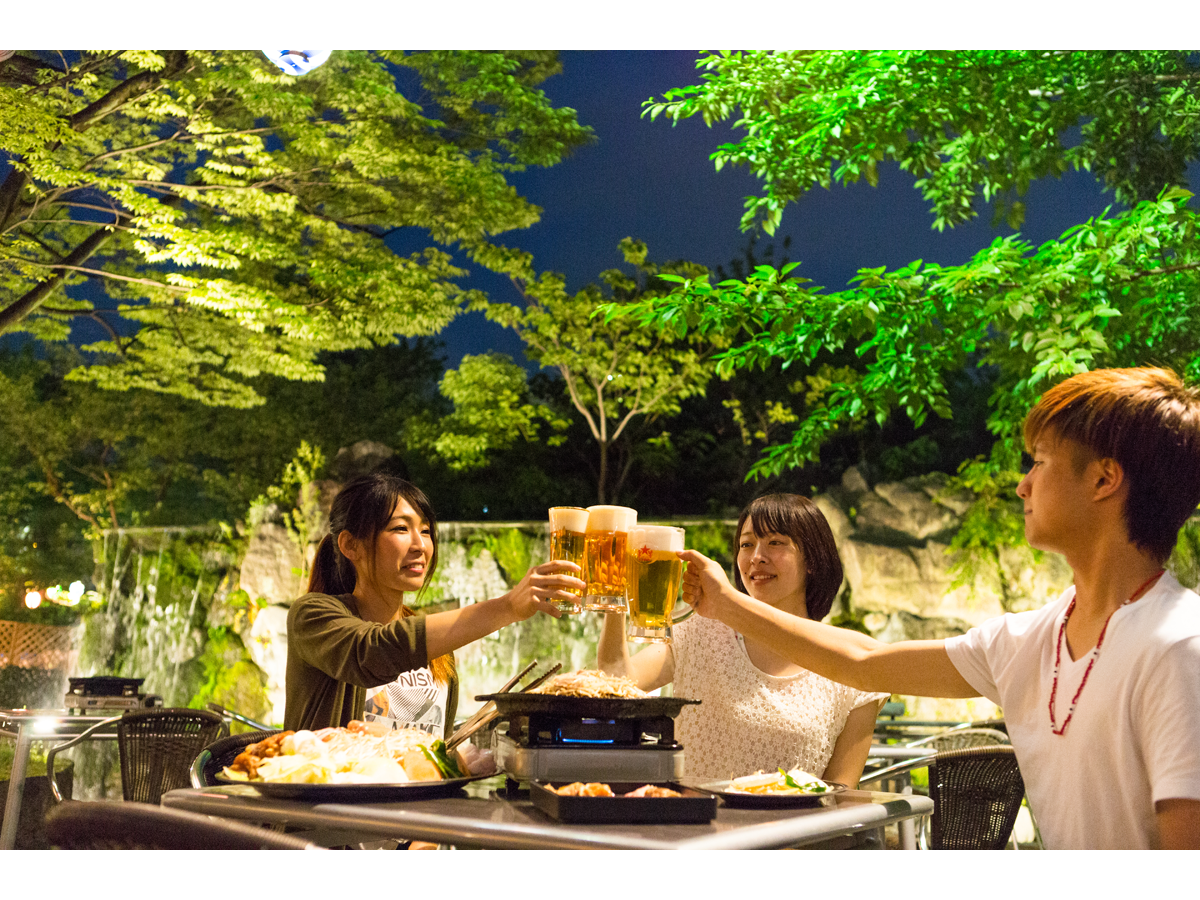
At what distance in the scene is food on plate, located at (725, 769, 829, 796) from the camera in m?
1.27

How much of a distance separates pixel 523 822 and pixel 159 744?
2.77 meters

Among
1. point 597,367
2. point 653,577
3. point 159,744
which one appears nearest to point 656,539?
point 653,577

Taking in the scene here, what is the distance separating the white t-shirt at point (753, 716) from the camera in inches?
73.8

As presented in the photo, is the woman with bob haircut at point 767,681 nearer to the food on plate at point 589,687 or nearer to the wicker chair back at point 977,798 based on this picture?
the food on plate at point 589,687

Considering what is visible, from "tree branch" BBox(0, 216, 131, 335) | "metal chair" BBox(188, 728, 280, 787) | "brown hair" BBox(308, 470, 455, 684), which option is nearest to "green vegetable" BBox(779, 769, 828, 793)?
"metal chair" BBox(188, 728, 280, 787)

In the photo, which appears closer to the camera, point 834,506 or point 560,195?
point 834,506

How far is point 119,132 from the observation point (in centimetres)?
679

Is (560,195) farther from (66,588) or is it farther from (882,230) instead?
(66,588)

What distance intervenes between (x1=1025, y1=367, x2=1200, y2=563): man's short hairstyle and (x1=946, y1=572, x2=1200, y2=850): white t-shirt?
0.08 m

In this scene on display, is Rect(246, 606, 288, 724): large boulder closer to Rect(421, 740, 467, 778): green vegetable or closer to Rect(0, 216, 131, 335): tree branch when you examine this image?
Rect(0, 216, 131, 335): tree branch

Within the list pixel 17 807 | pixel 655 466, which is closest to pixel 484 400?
pixel 655 466

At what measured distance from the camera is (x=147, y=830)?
85cm

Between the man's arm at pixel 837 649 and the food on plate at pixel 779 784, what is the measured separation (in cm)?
19
